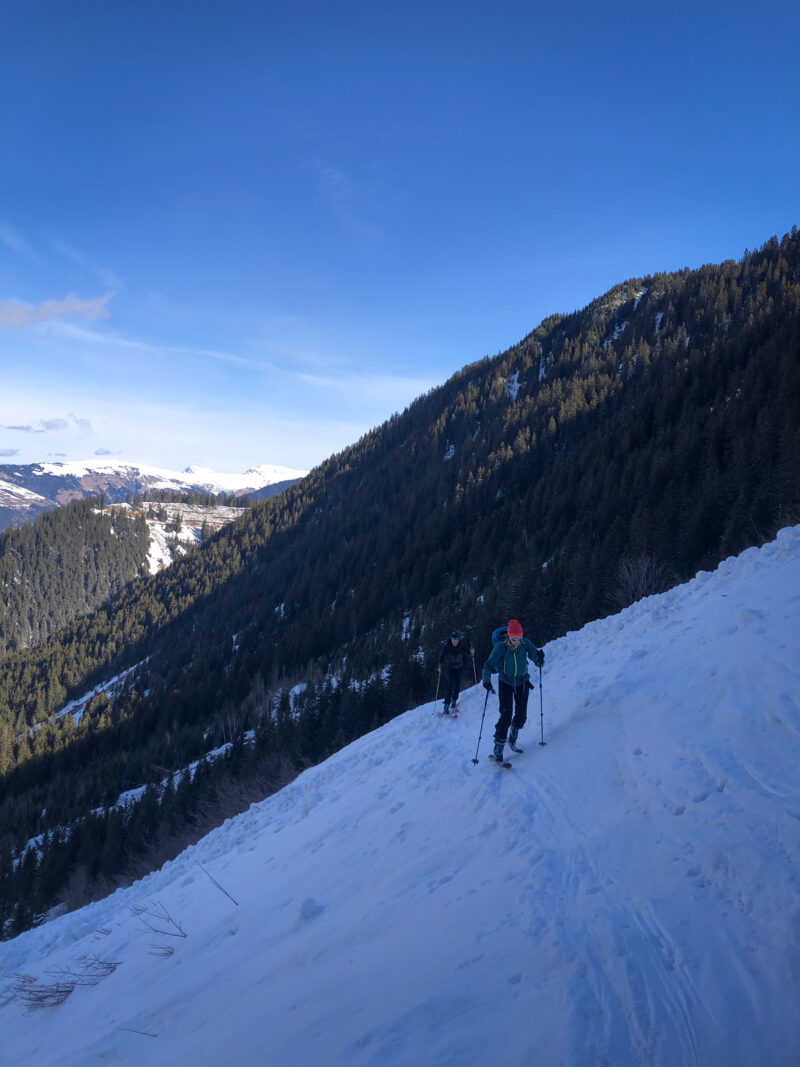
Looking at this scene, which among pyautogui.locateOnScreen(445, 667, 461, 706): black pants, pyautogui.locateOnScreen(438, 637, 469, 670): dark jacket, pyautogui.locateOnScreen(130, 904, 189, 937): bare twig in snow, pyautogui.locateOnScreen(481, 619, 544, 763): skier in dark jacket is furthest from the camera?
pyautogui.locateOnScreen(438, 637, 469, 670): dark jacket

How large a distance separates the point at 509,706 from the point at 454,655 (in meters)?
5.88

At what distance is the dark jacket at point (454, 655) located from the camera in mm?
13797

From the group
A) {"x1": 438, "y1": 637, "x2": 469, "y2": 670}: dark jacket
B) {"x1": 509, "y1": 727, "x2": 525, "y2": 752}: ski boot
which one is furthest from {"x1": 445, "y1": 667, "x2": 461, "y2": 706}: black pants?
{"x1": 509, "y1": 727, "x2": 525, "y2": 752}: ski boot

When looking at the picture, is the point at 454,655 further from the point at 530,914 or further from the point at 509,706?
the point at 530,914

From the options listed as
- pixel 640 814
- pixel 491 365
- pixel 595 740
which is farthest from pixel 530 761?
pixel 491 365

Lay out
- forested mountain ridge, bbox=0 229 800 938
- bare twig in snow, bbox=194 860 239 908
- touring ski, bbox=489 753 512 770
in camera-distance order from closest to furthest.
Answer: bare twig in snow, bbox=194 860 239 908
touring ski, bbox=489 753 512 770
forested mountain ridge, bbox=0 229 800 938

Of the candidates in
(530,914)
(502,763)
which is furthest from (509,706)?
(530,914)

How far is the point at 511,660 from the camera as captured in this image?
804 centimetres

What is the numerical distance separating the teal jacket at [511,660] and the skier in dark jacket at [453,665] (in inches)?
203

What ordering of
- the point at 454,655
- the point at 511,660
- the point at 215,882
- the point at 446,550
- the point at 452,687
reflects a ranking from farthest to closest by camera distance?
the point at 446,550
the point at 454,655
the point at 452,687
the point at 215,882
the point at 511,660

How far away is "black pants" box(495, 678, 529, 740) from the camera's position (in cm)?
802

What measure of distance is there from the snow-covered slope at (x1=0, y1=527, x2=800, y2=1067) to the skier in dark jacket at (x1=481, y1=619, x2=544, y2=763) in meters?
0.57

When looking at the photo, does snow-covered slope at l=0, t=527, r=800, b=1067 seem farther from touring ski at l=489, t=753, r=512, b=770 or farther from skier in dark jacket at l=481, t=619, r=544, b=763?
skier in dark jacket at l=481, t=619, r=544, b=763

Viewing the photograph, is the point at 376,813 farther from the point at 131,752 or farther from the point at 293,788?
the point at 131,752
